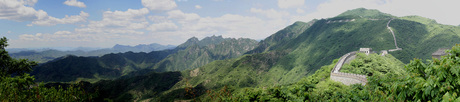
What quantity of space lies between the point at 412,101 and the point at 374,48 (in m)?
216

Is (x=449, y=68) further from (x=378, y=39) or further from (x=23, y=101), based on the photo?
(x=378, y=39)

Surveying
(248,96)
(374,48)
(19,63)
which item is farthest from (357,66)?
(374,48)

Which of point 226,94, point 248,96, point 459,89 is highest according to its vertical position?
point 459,89

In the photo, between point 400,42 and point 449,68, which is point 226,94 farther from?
point 400,42

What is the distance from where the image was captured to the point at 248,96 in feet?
Answer: 47.2

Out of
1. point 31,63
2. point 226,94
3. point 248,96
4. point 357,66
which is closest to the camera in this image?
point 226,94

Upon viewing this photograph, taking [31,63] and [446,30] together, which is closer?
[31,63]

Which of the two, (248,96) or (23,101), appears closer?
(23,101)

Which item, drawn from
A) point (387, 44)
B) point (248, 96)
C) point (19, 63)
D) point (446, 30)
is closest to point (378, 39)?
point (387, 44)

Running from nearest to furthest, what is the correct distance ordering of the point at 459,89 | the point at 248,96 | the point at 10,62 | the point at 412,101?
the point at 459,89 → the point at 412,101 → the point at 248,96 → the point at 10,62

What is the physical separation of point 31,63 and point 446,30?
284 metres

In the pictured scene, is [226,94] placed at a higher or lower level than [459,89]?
lower

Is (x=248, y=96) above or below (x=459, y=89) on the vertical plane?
below

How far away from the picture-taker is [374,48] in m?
182
